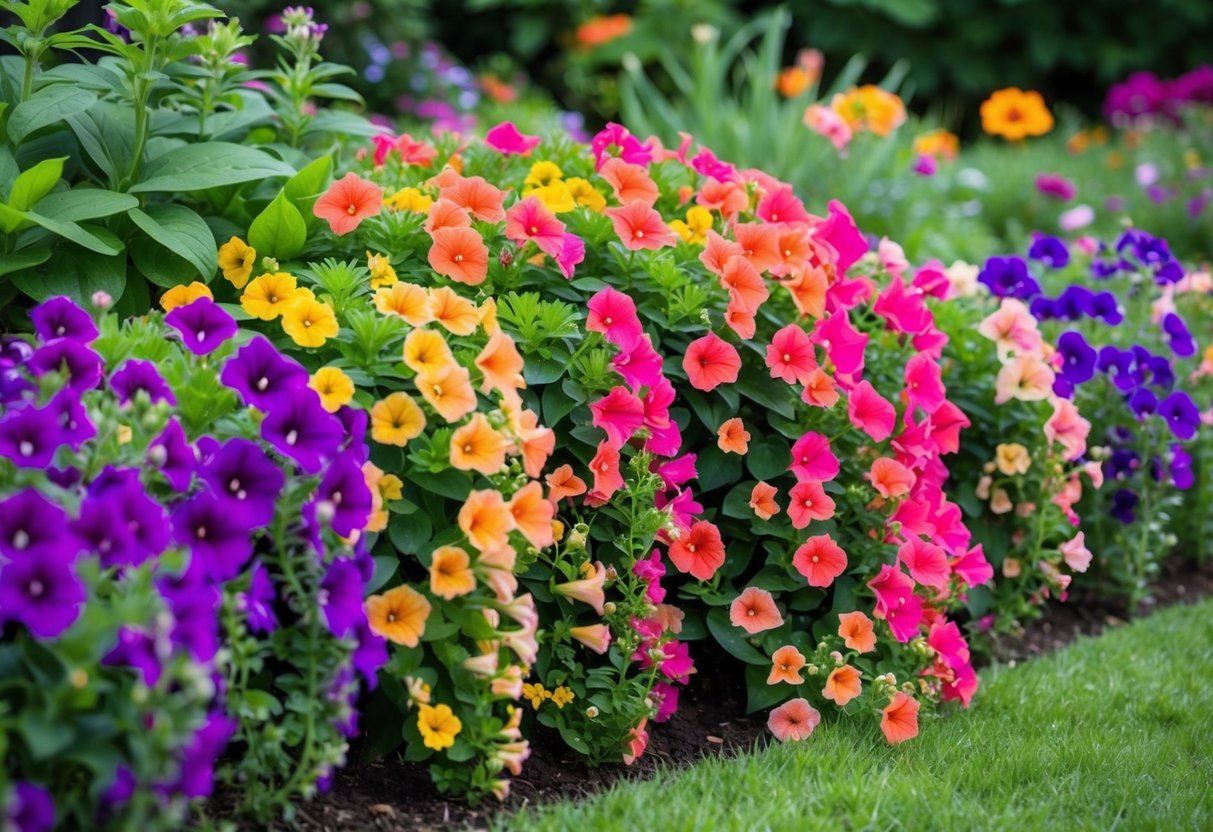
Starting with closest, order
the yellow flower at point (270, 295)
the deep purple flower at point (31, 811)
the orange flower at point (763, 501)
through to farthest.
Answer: the deep purple flower at point (31, 811), the yellow flower at point (270, 295), the orange flower at point (763, 501)

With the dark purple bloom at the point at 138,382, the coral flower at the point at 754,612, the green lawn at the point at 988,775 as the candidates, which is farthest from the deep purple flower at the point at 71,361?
the coral flower at the point at 754,612

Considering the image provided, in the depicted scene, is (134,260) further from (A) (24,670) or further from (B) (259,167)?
(A) (24,670)

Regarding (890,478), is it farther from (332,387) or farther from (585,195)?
(332,387)

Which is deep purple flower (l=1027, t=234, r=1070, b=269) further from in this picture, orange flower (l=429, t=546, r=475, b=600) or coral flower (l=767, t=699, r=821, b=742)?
orange flower (l=429, t=546, r=475, b=600)

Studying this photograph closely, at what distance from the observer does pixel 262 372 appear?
1871 millimetres

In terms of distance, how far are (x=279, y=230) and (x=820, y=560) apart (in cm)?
124

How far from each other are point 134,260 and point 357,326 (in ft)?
2.22

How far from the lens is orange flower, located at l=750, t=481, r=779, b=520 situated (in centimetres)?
246

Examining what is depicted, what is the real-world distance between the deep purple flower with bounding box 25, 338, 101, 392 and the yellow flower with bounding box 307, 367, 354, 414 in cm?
31

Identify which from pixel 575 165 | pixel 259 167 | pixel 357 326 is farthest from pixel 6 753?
pixel 575 165

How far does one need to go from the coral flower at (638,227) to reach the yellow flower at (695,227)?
25cm

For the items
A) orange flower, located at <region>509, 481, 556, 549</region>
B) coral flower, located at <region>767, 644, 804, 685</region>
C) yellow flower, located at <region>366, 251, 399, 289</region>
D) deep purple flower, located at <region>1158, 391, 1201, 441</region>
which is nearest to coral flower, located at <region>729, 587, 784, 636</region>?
coral flower, located at <region>767, 644, 804, 685</region>

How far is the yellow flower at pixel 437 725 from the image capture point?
6.35 feet

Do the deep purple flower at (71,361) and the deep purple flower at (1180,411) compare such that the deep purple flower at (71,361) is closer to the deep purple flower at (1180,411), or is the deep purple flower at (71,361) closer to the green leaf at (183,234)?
the green leaf at (183,234)
